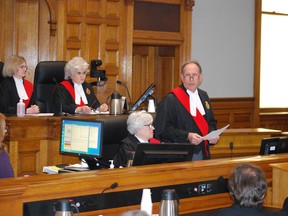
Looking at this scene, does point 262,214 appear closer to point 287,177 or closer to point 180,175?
point 180,175

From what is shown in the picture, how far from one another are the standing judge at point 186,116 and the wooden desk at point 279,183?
1051 mm

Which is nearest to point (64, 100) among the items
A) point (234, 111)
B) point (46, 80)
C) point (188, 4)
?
point (46, 80)

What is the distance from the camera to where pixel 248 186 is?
10.9ft

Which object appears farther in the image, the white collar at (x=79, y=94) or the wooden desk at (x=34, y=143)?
the white collar at (x=79, y=94)

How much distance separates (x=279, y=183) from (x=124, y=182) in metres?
1.26

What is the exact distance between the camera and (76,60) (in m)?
6.96

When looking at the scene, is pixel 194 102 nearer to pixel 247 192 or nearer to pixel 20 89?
pixel 20 89

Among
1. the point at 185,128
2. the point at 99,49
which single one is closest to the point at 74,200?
the point at 185,128

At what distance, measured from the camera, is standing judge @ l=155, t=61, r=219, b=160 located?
18.2 ft

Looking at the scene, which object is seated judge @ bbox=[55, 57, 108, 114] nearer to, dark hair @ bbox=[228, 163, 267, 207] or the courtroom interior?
the courtroom interior

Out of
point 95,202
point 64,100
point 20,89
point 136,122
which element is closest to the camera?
point 95,202

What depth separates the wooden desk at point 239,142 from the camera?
23.4 feet

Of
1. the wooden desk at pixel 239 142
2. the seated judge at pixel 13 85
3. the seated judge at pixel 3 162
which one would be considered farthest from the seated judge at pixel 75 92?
the seated judge at pixel 3 162

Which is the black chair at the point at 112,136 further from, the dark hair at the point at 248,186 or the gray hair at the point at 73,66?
the dark hair at the point at 248,186
